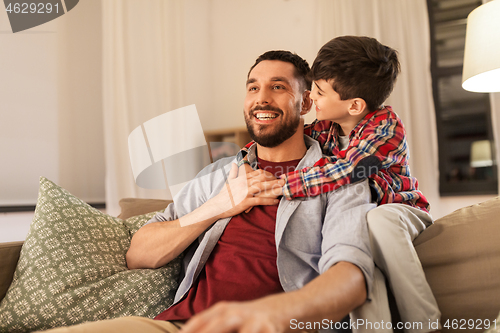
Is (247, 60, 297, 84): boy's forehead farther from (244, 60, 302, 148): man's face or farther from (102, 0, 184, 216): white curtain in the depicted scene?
(102, 0, 184, 216): white curtain

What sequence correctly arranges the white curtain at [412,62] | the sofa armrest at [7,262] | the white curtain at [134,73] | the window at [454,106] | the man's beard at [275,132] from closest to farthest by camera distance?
the sofa armrest at [7,262], the man's beard at [275,132], the white curtain at [134,73], the white curtain at [412,62], the window at [454,106]

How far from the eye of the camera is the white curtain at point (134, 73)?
101 inches

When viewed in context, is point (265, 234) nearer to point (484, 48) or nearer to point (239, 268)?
point (239, 268)

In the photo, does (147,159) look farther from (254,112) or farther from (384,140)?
(384,140)

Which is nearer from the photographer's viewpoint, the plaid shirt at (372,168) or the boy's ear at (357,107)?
the plaid shirt at (372,168)

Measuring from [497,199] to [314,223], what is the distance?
1.85 feet

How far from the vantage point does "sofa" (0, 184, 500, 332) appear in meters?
0.97

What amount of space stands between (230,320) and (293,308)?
177 millimetres

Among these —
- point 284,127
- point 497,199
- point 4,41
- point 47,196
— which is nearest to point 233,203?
point 284,127

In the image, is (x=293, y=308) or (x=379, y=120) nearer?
(x=293, y=308)

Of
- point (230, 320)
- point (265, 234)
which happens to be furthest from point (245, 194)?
point (230, 320)

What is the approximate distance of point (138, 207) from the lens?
1543mm

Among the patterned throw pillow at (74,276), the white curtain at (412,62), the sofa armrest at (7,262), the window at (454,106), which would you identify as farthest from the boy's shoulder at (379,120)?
the window at (454,106)

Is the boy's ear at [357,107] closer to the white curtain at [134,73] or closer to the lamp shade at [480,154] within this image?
the white curtain at [134,73]
